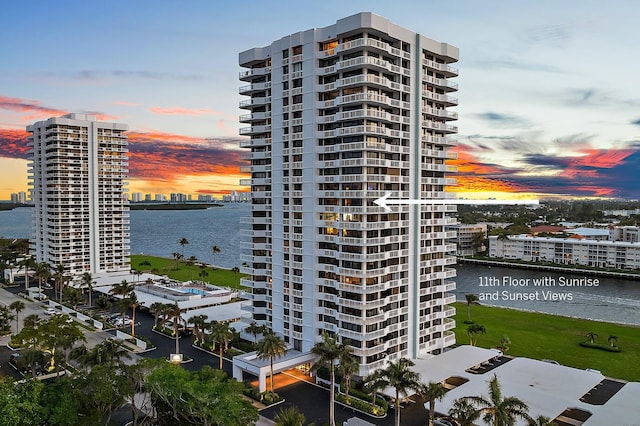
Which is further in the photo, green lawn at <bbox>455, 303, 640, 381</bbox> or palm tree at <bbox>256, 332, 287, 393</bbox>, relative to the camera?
green lawn at <bbox>455, 303, 640, 381</bbox>

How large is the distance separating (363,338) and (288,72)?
3339cm

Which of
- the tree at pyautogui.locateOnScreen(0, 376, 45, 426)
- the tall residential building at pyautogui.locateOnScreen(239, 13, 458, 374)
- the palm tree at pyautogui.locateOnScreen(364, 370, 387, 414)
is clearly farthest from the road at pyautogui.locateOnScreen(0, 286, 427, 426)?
the tree at pyautogui.locateOnScreen(0, 376, 45, 426)

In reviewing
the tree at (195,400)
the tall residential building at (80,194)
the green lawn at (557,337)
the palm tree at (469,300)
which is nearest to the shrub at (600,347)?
the green lawn at (557,337)

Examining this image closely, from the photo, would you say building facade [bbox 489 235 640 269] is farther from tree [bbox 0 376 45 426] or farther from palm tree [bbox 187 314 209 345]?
tree [bbox 0 376 45 426]

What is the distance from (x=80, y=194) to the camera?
127062 millimetres

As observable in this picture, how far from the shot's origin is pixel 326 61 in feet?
198

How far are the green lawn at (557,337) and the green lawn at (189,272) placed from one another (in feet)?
203

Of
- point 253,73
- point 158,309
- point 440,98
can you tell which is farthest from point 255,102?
point 158,309

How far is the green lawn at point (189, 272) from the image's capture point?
132913 mm

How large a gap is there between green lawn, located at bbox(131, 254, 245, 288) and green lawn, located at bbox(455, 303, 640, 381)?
62.0m

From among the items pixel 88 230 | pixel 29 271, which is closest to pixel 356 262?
pixel 88 230

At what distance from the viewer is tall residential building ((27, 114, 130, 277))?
4899 inches

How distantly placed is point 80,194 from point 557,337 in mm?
111907

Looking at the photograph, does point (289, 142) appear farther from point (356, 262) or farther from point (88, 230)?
point (88, 230)
